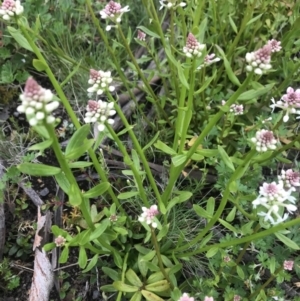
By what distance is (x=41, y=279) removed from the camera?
2.04m

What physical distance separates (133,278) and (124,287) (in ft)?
0.29

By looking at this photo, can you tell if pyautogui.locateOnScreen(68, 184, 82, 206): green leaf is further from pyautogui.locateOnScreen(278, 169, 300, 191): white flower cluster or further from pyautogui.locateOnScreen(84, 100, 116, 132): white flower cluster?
pyautogui.locateOnScreen(278, 169, 300, 191): white flower cluster

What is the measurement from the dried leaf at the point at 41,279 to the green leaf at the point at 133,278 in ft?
1.34

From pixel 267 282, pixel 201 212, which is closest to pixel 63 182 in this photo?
pixel 201 212

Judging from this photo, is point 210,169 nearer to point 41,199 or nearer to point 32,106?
point 41,199

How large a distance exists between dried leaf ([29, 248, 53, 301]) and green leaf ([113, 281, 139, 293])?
423mm

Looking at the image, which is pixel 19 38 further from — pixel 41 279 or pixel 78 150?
pixel 41 279

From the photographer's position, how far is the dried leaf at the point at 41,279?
6.60 feet

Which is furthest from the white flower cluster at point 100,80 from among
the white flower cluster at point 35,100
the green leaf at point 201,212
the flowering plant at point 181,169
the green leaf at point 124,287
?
the green leaf at point 124,287

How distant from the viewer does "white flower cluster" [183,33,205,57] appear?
1.43 metres

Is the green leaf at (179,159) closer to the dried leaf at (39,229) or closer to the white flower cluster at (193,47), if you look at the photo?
the white flower cluster at (193,47)

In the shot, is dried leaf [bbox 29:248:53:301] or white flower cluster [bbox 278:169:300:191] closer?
white flower cluster [bbox 278:169:300:191]

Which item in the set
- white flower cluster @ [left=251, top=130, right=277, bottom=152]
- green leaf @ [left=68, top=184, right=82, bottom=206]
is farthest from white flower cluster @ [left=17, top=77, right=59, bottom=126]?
white flower cluster @ [left=251, top=130, right=277, bottom=152]

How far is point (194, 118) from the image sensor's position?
240cm
